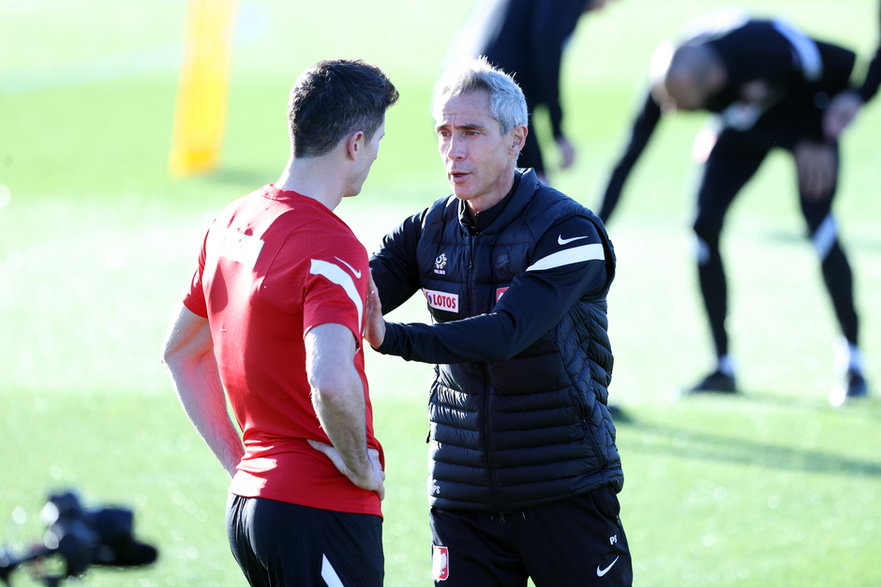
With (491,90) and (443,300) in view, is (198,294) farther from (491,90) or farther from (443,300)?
(491,90)

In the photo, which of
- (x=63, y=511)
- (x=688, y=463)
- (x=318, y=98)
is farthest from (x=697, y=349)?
(x=63, y=511)

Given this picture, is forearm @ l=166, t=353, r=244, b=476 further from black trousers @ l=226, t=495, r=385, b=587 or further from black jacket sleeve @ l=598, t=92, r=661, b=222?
black jacket sleeve @ l=598, t=92, r=661, b=222

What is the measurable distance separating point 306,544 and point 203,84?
12584mm

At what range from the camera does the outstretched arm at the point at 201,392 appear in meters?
3.73

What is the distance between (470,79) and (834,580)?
271 centimetres

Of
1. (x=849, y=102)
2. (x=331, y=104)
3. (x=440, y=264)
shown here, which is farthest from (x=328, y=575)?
(x=849, y=102)

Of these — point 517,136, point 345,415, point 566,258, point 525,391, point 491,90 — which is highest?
point 491,90

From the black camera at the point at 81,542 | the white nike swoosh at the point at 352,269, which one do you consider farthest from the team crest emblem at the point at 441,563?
the black camera at the point at 81,542

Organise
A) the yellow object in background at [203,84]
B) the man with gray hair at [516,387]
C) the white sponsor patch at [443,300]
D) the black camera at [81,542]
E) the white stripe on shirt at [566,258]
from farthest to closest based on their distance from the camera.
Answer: the yellow object in background at [203,84]
the white sponsor patch at [443,300]
the man with gray hair at [516,387]
the white stripe on shirt at [566,258]
the black camera at [81,542]

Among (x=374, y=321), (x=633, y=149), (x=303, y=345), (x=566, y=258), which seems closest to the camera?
(x=303, y=345)

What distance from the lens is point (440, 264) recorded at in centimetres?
384

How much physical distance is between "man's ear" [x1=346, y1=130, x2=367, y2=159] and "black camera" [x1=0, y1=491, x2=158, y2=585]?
1.04 m

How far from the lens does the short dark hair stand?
131 inches

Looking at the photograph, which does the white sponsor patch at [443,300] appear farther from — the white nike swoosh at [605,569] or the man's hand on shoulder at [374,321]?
the white nike swoosh at [605,569]
